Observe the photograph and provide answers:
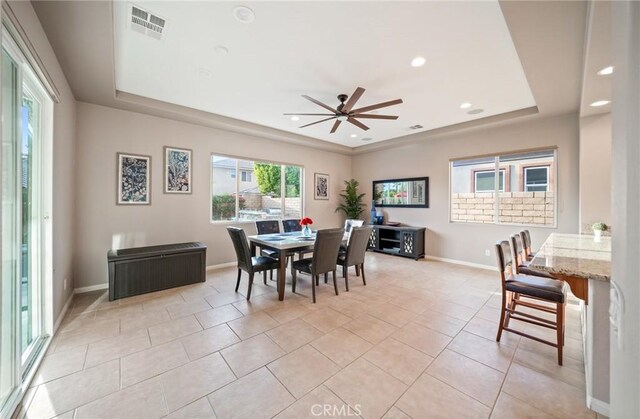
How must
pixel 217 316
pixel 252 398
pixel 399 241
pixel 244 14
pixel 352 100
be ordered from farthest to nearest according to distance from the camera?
1. pixel 399 241
2. pixel 352 100
3. pixel 217 316
4. pixel 244 14
5. pixel 252 398

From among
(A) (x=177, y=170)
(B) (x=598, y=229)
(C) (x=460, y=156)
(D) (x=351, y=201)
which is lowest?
(B) (x=598, y=229)

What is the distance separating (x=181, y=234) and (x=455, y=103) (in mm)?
4852

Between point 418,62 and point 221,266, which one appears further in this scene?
point 221,266

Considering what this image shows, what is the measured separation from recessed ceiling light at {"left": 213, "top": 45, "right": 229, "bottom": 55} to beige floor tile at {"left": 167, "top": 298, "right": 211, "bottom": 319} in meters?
2.78

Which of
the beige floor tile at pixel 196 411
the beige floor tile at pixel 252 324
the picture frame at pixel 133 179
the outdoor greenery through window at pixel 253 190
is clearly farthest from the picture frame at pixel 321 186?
the beige floor tile at pixel 196 411

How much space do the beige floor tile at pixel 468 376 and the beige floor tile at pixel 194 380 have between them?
1552mm

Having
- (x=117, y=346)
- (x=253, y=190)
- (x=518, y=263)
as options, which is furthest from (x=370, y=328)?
(x=253, y=190)

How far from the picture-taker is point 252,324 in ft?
8.70

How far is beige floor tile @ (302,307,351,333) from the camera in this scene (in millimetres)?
2620

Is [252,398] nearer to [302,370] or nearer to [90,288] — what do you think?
[302,370]

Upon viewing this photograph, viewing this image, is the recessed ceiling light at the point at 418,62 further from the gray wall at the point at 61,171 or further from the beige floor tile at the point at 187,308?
the beige floor tile at the point at 187,308

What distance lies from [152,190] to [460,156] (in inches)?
→ 222

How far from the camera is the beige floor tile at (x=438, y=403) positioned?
158cm

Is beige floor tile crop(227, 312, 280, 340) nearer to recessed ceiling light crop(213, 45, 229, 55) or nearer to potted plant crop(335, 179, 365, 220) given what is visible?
recessed ceiling light crop(213, 45, 229, 55)
